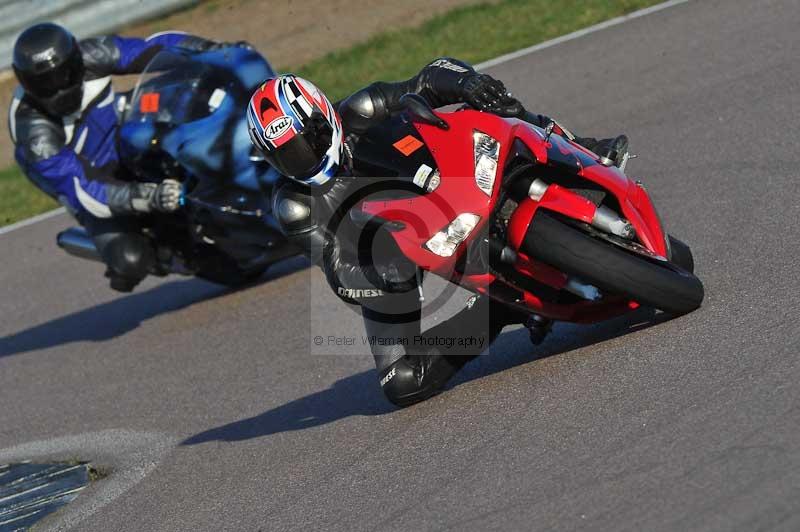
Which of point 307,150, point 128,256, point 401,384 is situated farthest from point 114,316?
point 307,150

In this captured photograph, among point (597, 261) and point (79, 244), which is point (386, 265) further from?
point (79, 244)

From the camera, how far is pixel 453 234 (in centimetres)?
472

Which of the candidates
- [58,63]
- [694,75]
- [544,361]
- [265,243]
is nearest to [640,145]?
[694,75]

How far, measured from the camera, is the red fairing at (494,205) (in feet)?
15.6

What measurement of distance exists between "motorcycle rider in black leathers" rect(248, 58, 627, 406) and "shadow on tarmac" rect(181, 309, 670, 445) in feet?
0.72

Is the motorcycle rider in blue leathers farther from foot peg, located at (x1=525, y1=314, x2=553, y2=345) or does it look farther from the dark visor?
foot peg, located at (x1=525, y1=314, x2=553, y2=345)

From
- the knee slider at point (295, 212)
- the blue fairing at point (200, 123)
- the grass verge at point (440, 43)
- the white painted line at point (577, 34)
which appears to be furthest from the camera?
the grass verge at point (440, 43)

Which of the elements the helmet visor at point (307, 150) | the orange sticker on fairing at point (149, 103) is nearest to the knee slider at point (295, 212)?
the helmet visor at point (307, 150)

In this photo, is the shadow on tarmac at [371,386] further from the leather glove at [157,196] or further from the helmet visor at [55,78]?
the helmet visor at [55,78]

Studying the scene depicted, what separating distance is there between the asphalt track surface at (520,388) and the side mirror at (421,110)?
1.18 meters

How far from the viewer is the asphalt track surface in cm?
408

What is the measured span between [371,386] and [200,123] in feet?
7.59

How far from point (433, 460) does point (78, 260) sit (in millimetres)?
6257

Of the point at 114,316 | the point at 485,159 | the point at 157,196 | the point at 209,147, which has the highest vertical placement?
the point at 485,159
